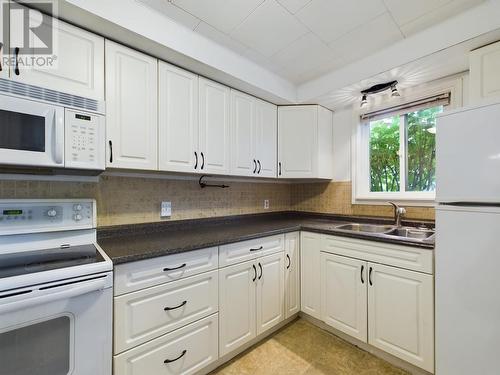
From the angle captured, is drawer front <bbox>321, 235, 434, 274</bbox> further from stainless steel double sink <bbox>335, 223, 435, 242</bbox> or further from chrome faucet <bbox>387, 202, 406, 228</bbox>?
chrome faucet <bbox>387, 202, 406, 228</bbox>

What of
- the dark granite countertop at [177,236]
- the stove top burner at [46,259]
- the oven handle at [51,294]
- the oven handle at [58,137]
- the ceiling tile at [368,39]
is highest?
the ceiling tile at [368,39]

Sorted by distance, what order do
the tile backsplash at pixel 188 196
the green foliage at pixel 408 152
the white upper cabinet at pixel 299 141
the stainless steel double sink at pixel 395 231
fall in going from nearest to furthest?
the tile backsplash at pixel 188 196
the stainless steel double sink at pixel 395 231
the green foliage at pixel 408 152
the white upper cabinet at pixel 299 141

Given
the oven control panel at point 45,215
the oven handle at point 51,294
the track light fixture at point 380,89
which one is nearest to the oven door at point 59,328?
the oven handle at point 51,294

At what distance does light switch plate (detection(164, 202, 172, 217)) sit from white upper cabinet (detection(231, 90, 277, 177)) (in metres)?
0.61

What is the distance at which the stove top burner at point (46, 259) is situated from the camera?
934 mm

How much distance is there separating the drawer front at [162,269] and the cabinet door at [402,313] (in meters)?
1.19

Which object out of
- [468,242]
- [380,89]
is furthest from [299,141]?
[468,242]

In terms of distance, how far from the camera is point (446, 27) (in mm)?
1513

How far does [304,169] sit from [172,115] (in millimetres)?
1433

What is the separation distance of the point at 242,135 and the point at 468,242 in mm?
1710

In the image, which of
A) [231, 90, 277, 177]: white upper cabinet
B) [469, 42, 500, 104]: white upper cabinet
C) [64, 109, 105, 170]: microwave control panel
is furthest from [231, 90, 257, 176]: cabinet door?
[469, 42, 500, 104]: white upper cabinet

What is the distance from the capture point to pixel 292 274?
212cm

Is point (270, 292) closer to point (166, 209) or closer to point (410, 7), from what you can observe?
point (166, 209)

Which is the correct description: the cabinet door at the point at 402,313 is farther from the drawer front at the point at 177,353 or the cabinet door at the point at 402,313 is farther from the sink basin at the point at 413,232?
the drawer front at the point at 177,353
